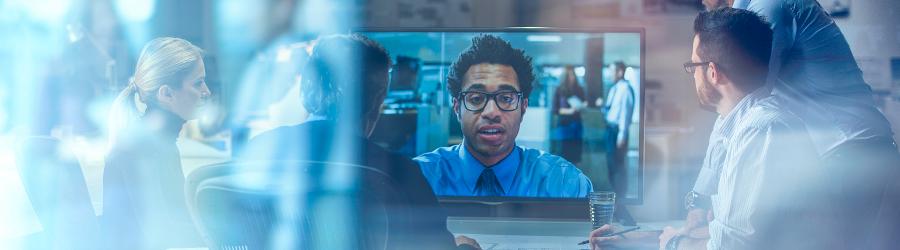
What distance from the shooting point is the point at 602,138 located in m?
2.27

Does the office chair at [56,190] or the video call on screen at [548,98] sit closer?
the office chair at [56,190]

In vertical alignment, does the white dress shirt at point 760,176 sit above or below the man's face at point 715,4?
below

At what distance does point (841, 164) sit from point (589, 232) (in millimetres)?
753

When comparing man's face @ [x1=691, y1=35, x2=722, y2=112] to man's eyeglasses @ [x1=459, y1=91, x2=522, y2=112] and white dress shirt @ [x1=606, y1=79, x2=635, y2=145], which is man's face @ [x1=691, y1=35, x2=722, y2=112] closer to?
white dress shirt @ [x1=606, y1=79, x2=635, y2=145]

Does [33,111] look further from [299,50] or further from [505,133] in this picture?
[505,133]

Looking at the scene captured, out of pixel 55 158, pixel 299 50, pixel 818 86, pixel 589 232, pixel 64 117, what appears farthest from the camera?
pixel 64 117

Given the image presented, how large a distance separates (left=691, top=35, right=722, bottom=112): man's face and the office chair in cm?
175

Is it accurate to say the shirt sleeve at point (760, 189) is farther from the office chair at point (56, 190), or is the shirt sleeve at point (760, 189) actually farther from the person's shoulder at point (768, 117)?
the office chair at point (56, 190)

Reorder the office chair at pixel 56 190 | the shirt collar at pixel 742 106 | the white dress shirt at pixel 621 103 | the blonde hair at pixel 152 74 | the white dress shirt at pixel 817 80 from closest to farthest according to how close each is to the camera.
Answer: the office chair at pixel 56 190
the shirt collar at pixel 742 106
the white dress shirt at pixel 817 80
the white dress shirt at pixel 621 103
the blonde hair at pixel 152 74

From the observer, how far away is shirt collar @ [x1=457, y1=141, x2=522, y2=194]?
2.32m

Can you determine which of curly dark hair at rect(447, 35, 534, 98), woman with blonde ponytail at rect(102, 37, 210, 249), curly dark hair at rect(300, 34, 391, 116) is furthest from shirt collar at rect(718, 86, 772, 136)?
woman with blonde ponytail at rect(102, 37, 210, 249)

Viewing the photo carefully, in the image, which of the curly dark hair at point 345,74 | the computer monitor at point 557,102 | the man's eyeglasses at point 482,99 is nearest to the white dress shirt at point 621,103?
the computer monitor at point 557,102

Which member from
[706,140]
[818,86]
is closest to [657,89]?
[706,140]

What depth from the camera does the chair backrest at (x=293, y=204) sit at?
5.23 feet
